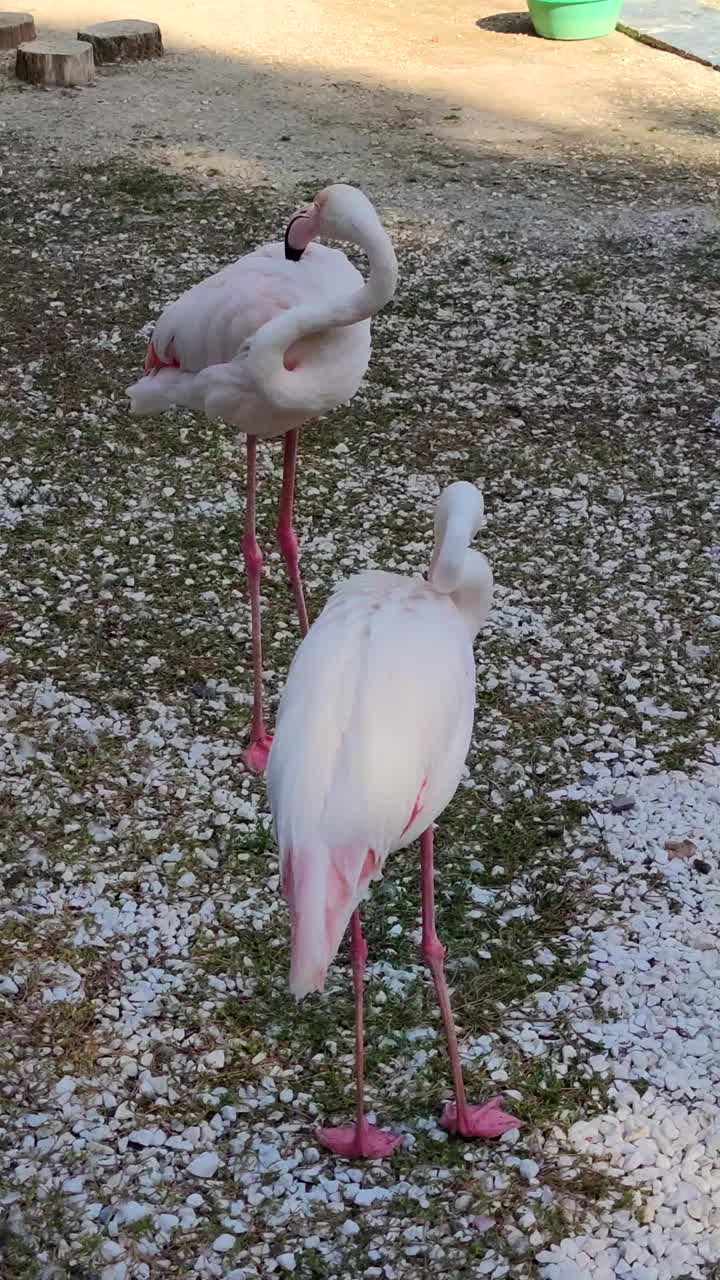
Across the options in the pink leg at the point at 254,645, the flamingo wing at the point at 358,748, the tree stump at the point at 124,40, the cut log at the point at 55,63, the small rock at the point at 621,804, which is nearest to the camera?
the flamingo wing at the point at 358,748

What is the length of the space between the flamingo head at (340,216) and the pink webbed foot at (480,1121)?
161 centimetres

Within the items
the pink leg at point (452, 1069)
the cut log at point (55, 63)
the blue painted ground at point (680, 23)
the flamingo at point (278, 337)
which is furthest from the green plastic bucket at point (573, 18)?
the pink leg at point (452, 1069)

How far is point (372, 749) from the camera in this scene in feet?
6.02

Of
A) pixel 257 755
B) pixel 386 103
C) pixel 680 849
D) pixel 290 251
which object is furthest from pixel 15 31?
pixel 680 849

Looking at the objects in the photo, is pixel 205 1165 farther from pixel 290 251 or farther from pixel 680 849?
pixel 290 251

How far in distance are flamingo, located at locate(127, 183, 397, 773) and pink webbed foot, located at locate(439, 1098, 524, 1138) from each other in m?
0.99

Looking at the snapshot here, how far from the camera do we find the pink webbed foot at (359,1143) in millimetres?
2061

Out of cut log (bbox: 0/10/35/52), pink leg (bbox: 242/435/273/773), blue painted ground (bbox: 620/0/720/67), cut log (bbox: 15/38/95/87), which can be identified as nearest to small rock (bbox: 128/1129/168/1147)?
pink leg (bbox: 242/435/273/773)

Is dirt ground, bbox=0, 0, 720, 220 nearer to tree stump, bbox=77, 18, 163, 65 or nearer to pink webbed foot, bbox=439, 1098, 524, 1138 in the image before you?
tree stump, bbox=77, 18, 163, 65

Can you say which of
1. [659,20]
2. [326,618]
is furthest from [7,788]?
[659,20]

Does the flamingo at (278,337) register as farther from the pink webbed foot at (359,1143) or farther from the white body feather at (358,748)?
the pink webbed foot at (359,1143)

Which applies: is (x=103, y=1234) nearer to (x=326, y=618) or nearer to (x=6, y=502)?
(x=326, y=618)

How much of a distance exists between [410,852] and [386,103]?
232 inches

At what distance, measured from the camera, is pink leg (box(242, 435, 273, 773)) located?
9.61ft
